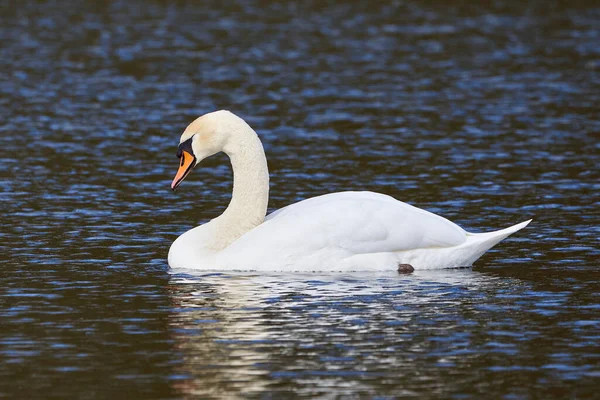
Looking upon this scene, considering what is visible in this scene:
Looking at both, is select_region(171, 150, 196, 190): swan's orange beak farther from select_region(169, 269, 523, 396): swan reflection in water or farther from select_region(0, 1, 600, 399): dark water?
select_region(169, 269, 523, 396): swan reflection in water

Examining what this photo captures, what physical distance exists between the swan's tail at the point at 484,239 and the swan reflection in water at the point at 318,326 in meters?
0.23

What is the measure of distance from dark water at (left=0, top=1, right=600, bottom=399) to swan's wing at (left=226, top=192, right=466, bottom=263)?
1.21 ft

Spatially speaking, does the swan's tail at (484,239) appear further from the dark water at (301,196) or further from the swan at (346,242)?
the dark water at (301,196)

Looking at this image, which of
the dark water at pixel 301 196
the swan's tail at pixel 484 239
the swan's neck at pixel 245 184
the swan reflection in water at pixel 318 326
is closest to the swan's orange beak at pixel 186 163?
the swan's neck at pixel 245 184

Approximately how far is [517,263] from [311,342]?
4474 millimetres

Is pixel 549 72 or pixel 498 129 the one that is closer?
pixel 498 129

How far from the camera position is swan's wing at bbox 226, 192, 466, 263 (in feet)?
48.8

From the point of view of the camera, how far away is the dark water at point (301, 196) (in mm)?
11133

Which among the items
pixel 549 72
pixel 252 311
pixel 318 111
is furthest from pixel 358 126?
pixel 252 311

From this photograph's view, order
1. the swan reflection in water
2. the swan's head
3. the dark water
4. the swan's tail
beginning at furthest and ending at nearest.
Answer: the swan's head → the swan's tail → the dark water → the swan reflection in water

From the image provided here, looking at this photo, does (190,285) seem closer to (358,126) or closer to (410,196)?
(410,196)

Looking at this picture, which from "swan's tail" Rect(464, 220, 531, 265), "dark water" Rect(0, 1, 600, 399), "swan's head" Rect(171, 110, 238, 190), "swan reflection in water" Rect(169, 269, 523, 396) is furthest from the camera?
"swan's head" Rect(171, 110, 238, 190)

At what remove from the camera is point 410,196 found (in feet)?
65.2

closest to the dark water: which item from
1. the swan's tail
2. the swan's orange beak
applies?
the swan's tail
